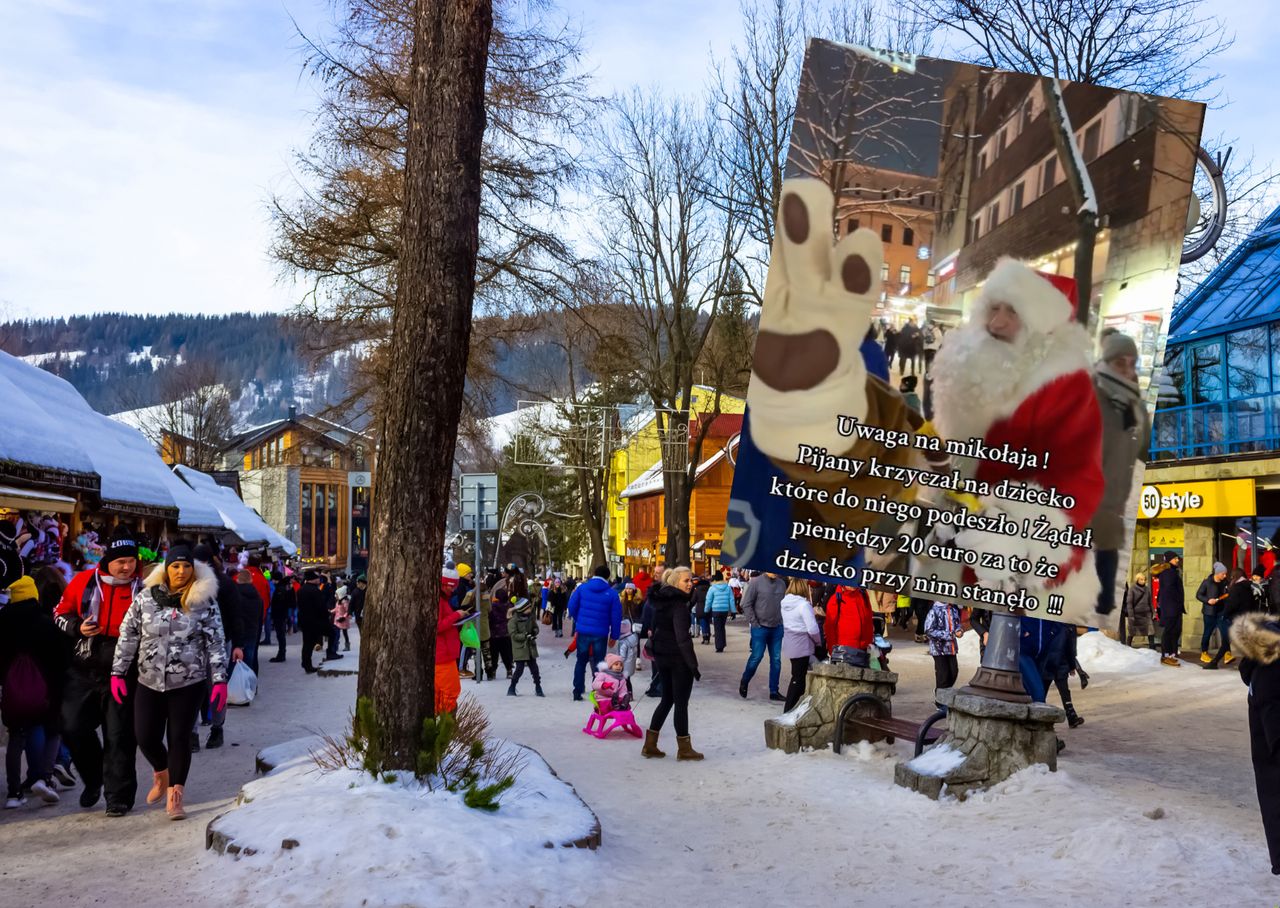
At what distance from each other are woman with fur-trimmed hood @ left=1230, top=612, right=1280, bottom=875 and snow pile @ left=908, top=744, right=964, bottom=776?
279 cm

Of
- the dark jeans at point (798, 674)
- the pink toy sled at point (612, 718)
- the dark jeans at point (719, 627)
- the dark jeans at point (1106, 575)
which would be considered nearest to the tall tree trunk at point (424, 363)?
the dark jeans at point (1106, 575)

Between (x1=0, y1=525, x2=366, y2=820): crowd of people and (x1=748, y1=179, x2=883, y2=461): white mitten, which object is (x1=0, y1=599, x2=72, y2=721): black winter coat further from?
(x1=748, y1=179, x2=883, y2=461): white mitten

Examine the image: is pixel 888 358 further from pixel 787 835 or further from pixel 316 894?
pixel 316 894

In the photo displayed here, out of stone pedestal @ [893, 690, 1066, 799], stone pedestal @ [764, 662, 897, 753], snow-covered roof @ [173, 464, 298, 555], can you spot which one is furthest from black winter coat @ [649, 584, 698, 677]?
snow-covered roof @ [173, 464, 298, 555]

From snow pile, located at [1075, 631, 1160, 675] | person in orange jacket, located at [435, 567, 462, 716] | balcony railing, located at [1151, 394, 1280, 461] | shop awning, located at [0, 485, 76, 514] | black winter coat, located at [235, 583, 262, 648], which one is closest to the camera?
person in orange jacket, located at [435, 567, 462, 716]

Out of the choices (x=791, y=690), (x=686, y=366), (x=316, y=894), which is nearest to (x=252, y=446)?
(x=686, y=366)

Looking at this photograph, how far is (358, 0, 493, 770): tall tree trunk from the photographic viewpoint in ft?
25.0

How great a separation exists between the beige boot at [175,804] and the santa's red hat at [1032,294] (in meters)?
6.15

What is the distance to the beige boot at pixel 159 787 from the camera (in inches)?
323

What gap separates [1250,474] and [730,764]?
56.8 ft

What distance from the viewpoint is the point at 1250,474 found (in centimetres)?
2405

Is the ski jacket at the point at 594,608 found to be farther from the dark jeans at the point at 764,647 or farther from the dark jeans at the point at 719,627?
the dark jeans at the point at 719,627

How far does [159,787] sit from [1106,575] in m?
6.54

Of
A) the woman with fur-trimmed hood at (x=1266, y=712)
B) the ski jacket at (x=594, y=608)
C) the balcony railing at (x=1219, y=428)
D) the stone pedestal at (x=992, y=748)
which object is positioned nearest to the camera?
the woman with fur-trimmed hood at (x=1266, y=712)
